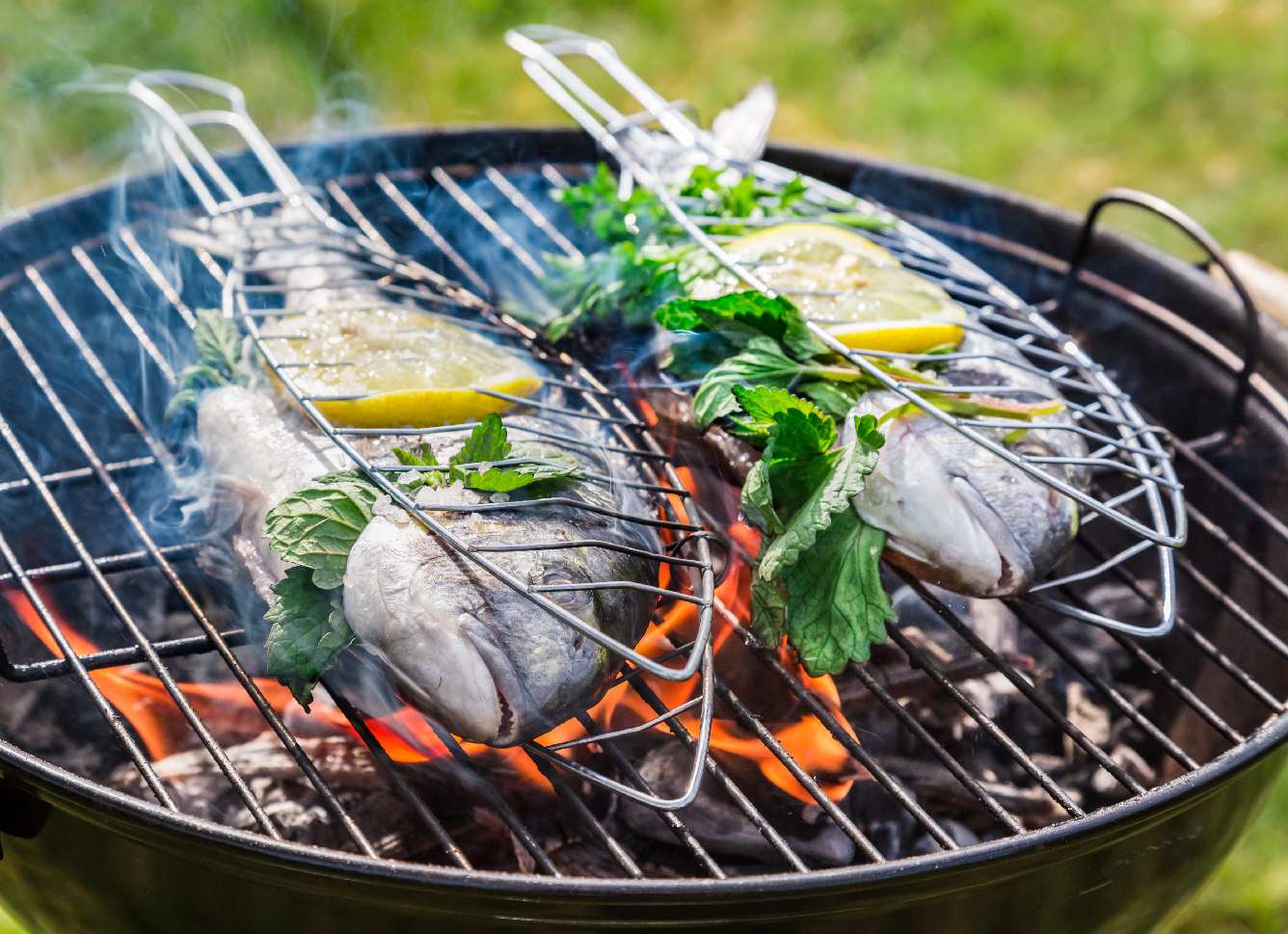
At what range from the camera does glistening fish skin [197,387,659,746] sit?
186 centimetres

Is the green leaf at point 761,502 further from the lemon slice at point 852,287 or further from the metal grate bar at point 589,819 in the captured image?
the metal grate bar at point 589,819

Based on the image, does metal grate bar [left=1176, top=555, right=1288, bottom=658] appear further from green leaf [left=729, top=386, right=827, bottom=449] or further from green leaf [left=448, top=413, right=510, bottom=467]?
green leaf [left=448, top=413, right=510, bottom=467]

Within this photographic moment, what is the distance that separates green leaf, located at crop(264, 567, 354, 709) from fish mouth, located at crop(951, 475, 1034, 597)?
1.08m

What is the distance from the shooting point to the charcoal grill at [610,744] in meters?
1.72

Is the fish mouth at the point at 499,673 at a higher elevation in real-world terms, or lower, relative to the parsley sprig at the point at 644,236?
lower

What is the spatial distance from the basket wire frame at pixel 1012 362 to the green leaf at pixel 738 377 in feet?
0.31

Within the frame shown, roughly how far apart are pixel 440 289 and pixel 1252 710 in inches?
83.8

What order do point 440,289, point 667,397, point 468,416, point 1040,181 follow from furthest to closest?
point 1040,181
point 440,289
point 667,397
point 468,416

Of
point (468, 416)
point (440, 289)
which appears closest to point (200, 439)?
point (468, 416)

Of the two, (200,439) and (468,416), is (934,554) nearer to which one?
(468,416)

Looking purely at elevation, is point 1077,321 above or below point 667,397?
above

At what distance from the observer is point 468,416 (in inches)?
94.2

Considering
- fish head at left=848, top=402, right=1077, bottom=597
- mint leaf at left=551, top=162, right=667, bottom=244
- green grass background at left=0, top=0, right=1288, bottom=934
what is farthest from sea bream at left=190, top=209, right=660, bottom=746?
green grass background at left=0, top=0, right=1288, bottom=934

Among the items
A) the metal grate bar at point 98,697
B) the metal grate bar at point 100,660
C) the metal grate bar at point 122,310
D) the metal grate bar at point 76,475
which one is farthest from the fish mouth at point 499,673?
the metal grate bar at point 122,310
